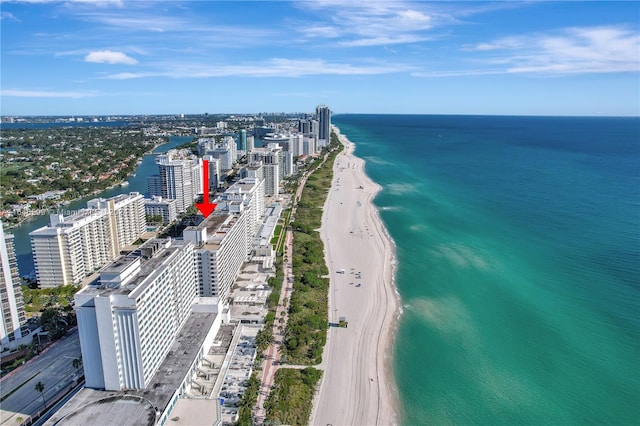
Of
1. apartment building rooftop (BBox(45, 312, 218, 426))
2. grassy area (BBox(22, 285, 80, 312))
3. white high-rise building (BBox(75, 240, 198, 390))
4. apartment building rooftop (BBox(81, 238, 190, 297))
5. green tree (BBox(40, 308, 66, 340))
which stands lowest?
grassy area (BBox(22, 285, 80, 312))

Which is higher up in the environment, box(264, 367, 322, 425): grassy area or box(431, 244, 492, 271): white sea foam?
box(431, 244, 492, 271): white sea foam

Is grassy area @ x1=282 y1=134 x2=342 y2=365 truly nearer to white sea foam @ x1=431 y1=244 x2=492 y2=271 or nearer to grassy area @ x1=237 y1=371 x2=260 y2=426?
grassy area @ x1=237 y1=371 x2=260 y2=426

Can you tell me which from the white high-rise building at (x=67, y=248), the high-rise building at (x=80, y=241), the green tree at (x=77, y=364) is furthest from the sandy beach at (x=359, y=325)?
the white high-rise building at (x=67, y=248)

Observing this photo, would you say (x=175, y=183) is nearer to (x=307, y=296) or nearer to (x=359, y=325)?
(x=307, y=296)

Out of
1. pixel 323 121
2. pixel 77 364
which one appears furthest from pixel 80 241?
pixel 323 121

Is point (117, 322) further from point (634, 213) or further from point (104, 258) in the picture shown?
point (634, 213)

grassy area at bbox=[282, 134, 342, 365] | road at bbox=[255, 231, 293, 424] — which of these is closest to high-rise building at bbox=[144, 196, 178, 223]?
grassy area at bbox=[282, 134, 342, 365]
